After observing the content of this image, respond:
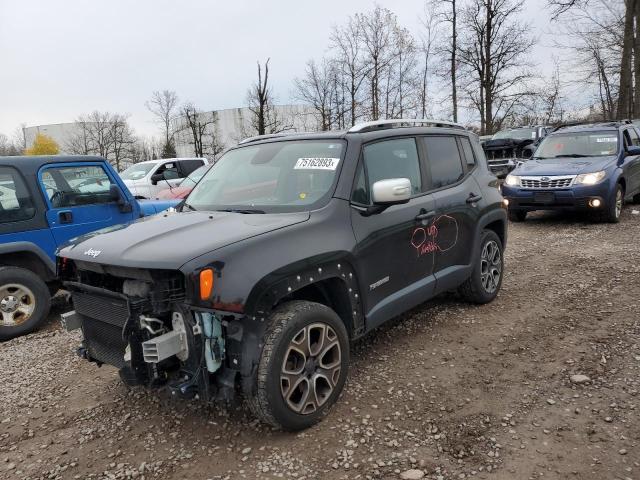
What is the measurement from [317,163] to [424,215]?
1.04 metres

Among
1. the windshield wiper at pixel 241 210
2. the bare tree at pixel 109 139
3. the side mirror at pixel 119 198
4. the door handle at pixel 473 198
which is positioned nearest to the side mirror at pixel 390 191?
the windshield wiper at pixel 241 210

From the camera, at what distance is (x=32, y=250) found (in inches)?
205

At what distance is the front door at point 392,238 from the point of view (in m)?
3.55

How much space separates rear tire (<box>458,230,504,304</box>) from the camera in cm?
499

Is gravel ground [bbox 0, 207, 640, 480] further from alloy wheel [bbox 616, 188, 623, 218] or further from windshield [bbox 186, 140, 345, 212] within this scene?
alloy wheel [bbox 616, 188, 623, 218]

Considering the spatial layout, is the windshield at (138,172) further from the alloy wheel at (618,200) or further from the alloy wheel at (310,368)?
the alloy wheel at (310,368)

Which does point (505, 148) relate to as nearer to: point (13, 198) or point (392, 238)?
point (392, 238)

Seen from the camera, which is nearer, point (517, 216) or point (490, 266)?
point (490, 266)

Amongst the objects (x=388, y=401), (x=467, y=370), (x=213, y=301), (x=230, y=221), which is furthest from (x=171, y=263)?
(x=467, y=370)

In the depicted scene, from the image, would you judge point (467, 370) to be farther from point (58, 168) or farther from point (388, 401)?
point (58, 168)

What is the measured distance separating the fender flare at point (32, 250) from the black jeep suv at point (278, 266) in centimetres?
217

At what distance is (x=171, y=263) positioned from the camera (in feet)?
8.64

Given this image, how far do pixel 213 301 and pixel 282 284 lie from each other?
1.49 ft

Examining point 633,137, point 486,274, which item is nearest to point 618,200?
point 633,137
